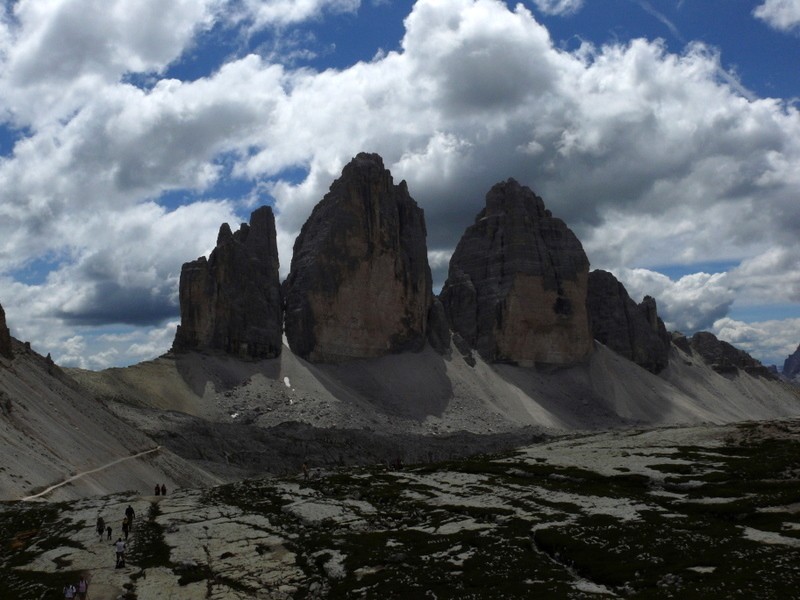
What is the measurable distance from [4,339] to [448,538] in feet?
184

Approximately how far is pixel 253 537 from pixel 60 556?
889 centimetres

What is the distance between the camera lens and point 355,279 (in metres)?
187

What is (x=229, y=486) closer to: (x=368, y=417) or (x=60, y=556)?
(x=60, y=556)

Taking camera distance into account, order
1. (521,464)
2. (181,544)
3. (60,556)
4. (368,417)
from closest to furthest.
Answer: (60,556), (181,544), (521,464), (368,417)

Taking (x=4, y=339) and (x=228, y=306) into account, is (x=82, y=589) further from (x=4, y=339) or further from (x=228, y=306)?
(x=228, y=306)

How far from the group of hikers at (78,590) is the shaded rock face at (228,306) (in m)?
137

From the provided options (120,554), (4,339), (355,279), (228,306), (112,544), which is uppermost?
(355,279)

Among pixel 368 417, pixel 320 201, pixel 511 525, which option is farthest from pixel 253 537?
pixel 320 201

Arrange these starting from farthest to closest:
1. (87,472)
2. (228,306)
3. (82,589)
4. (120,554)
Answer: (228,306)
(87,472)
(120,554)
(82,589)

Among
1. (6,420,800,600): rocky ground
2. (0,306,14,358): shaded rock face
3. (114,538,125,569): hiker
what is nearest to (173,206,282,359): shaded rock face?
(0,306,14,358): shaded rock face

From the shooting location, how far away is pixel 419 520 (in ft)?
144

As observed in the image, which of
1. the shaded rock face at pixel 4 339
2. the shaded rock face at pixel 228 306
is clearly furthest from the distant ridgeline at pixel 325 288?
the shaded rock face at pixel 4 339

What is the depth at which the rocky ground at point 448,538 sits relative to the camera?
3002 centimetres

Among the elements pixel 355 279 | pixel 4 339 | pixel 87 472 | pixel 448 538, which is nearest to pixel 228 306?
pixel 355 279
